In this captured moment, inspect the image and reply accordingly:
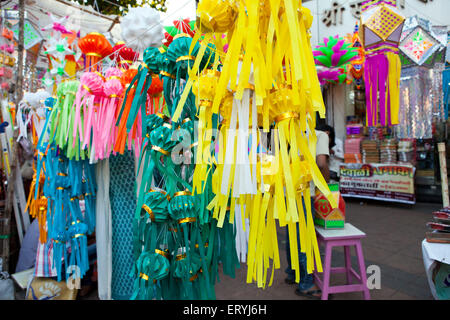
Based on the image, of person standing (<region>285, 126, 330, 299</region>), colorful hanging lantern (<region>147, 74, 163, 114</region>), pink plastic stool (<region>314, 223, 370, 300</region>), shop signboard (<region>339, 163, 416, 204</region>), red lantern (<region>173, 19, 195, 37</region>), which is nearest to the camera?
red lantern (<region>173, 19, 195, 37</region>)

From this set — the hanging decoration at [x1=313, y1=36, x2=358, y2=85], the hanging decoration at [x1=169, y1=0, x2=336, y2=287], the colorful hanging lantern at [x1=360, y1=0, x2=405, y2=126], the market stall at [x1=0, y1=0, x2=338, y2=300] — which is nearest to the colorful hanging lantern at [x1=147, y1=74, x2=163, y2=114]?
the market stall at [x1=0, y1=0, x2=338, y2=300]

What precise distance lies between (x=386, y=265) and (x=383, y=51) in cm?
173

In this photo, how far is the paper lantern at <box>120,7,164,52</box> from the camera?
1.06 meters

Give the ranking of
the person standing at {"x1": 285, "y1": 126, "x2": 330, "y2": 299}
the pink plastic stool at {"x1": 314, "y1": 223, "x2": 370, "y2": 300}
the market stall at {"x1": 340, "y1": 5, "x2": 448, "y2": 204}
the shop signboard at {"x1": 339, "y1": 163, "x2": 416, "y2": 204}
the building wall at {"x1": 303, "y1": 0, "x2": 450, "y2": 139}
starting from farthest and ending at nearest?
the shop signboard at {"x1": 339, "y1": 163, "x2": 416, "y2": 204}, the building wall at {"x1": 303, "y1": 0, "x2": 450, "y2": 139}, the market stall at {"x1": 340, "y1": 5, "x2": 448, "y2": 204}, the person standing at {"x1": 285, "y1": 126, "x2": 330, "y2": 299}, the pink plastic stool at {"x1": 314, "y1": 223, "x2": 370, "y2": 300}

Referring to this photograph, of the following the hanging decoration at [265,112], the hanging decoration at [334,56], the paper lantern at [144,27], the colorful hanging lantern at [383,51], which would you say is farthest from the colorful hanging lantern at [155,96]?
the hanging decoration at [334,56]

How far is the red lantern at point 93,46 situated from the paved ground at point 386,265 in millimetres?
1635

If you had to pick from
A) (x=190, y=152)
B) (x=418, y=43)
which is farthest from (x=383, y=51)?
(x=190, y=152)

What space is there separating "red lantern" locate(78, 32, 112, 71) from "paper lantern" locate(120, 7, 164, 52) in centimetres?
44

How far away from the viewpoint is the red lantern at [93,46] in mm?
1429

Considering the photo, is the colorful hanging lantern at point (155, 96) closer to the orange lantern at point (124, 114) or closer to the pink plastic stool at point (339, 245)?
the orange lantern at point (124, 114)

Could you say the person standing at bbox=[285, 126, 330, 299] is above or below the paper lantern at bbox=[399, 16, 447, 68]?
below

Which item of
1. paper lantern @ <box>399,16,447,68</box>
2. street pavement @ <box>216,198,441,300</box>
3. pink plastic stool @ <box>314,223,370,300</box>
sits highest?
paper lantern @ <box>399,16,447,68</box>

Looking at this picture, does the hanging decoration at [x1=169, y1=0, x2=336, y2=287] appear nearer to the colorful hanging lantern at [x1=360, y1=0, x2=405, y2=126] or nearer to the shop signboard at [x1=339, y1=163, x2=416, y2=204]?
the colorful hanging lantern at [x1=360, y1=0, x2=405, y2=126]
